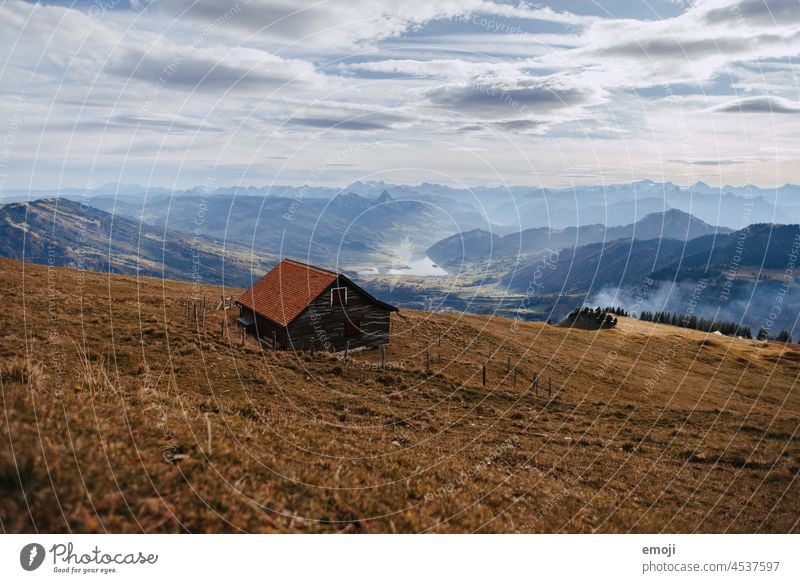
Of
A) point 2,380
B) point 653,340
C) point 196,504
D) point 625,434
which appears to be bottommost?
point 653,340

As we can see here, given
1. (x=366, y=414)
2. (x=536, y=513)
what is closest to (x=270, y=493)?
(x=536, y=513)

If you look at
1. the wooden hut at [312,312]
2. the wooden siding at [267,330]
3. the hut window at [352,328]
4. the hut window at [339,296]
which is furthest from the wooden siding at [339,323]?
the wooden siding at [267,330]

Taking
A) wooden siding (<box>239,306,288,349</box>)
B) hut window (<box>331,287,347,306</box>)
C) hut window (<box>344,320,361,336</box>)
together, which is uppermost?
hut window (<box>331,287,347,306</box>)

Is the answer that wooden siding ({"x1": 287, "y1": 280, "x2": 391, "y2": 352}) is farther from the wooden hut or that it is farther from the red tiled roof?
the red tiled roof

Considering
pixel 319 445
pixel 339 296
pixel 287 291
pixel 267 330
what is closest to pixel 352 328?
pixel 339 296

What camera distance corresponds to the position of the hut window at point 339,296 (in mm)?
41906

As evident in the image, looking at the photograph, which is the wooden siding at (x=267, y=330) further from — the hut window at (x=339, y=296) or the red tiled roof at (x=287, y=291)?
the hut window at (x=339, y=296)

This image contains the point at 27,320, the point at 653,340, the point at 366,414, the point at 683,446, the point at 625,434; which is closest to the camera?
the point at 366,414

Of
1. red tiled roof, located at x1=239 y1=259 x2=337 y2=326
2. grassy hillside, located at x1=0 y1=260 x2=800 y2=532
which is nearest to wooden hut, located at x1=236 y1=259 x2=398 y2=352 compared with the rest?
red tiled roof, located at x1=239 y1=259 x2=337 y2=326

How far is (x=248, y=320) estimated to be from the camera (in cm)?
4506

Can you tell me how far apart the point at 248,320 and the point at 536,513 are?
39657 mm

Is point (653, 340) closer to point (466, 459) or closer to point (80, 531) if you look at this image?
point (466, 459)

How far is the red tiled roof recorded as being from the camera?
4025 cm

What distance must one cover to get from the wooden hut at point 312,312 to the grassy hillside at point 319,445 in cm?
772
